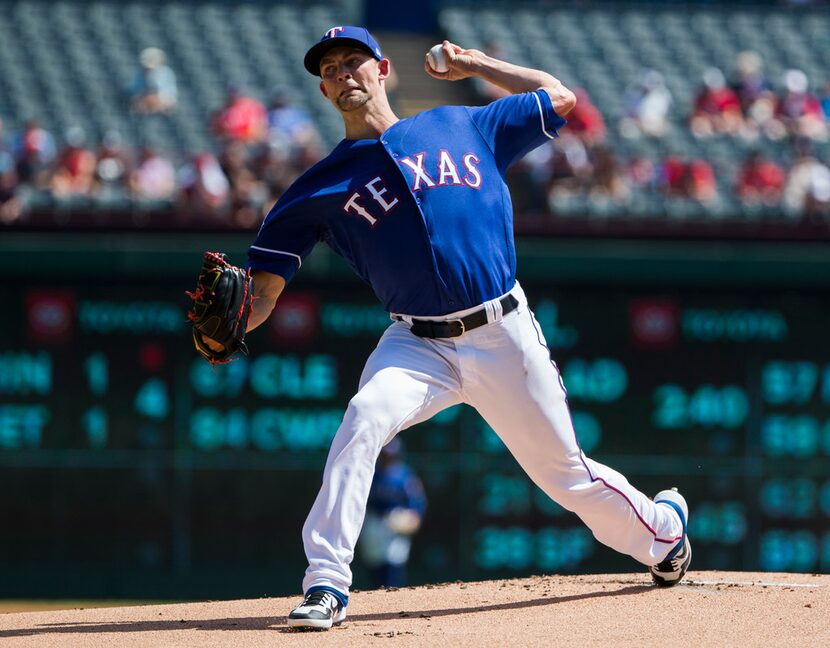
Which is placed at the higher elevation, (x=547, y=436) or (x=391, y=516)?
(x=547, y=436)

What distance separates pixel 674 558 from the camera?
15.9 ft

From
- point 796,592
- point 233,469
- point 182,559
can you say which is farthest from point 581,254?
point 796,592

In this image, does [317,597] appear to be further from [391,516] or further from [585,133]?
[585,133]

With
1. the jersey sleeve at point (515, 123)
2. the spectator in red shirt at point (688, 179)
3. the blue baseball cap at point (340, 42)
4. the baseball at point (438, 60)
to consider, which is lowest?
the jersey sleeve at point (515, 123)

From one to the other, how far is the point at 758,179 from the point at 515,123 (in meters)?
7.66

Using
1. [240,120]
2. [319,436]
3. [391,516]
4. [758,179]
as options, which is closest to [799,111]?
[758,179]

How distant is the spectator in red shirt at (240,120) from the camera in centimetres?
1216

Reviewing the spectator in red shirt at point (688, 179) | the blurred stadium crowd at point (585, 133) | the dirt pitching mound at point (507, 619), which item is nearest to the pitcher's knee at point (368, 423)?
the dirt pitching mound at point (507, 619)

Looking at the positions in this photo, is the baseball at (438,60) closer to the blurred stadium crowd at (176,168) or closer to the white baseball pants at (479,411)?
the white baseball pants at (479,411)

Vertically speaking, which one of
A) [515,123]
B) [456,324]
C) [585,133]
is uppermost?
[585,133]

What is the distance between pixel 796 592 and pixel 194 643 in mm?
2166

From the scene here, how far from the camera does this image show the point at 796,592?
16.3 ft

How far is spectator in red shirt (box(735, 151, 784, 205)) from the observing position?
1152cm

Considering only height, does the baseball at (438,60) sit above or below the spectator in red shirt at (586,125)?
below
